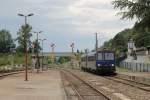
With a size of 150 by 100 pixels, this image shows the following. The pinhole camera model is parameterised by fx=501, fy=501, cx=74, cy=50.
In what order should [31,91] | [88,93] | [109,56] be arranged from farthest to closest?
[109,56] → [88,93] → [31,91]

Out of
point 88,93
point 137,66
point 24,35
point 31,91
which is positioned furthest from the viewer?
point 137,66

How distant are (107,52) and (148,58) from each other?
2544 cm

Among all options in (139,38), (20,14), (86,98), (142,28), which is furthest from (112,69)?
(139,38)

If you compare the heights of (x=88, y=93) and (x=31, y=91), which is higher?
(x=31, y=91)

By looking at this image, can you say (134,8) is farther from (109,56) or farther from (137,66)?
(137,66)

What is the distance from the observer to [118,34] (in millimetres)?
176750

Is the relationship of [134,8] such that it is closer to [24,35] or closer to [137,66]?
[24,35]

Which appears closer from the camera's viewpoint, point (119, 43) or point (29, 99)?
point (29, 99)

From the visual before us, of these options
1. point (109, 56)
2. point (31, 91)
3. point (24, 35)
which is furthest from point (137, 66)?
point (31, 91)

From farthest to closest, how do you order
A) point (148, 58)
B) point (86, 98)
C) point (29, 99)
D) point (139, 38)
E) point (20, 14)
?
point (139, 38) → point (148, 58) → point (20, 14) → point (86, 98) → point (29, 99)

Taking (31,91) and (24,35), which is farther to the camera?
(24,35)

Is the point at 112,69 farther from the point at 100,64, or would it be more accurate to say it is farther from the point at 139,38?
the point at 139,38

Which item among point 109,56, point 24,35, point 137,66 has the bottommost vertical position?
point 137,66

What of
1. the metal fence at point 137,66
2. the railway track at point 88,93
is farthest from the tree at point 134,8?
the metal fence at point 137,66
